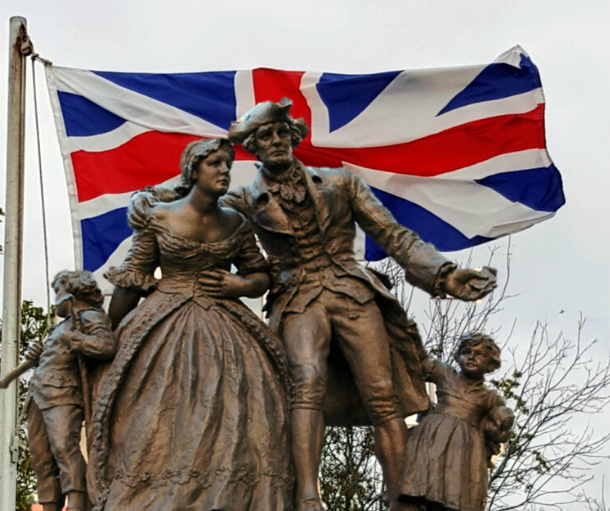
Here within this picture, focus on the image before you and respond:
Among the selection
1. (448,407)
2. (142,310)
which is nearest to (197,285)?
(142,310)

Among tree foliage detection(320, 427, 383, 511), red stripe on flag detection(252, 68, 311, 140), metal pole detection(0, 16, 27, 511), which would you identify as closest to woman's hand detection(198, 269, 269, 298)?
metal pole detection(0, 16, 27, 511)

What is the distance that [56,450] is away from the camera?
11672 mm

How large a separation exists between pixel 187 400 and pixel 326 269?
1.49 metres

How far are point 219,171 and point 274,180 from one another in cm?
64

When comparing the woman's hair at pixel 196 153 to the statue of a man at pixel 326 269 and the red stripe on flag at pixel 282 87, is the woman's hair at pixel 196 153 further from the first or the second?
the red stripe on flag at pixel 282 87

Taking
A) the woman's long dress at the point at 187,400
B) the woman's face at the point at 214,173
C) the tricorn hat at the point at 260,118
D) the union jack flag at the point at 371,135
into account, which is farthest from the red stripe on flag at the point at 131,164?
the woman's face at the point at 214,173

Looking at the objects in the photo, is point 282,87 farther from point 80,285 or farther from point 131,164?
point 80,285

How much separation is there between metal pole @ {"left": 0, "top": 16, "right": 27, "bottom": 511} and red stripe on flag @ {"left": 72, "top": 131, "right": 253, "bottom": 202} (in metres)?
0.54

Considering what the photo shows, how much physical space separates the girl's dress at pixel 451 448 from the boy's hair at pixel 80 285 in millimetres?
2278

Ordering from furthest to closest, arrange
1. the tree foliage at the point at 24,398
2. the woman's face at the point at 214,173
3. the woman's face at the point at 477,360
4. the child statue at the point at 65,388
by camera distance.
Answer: the tree foliage at the point at 24,398 → the woman's face at the point at 477,360 → the woman's face at the point at 214,173 → the child statue at the point at 65,388

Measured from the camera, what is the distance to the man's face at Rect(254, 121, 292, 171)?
12.1 metres

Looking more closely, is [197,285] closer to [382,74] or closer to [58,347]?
[58,347]

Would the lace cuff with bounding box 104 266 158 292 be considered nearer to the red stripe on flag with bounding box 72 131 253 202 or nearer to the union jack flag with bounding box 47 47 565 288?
the union jack flag with bounding box 47 47 565 288

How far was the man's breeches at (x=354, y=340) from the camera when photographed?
39.3 feet
